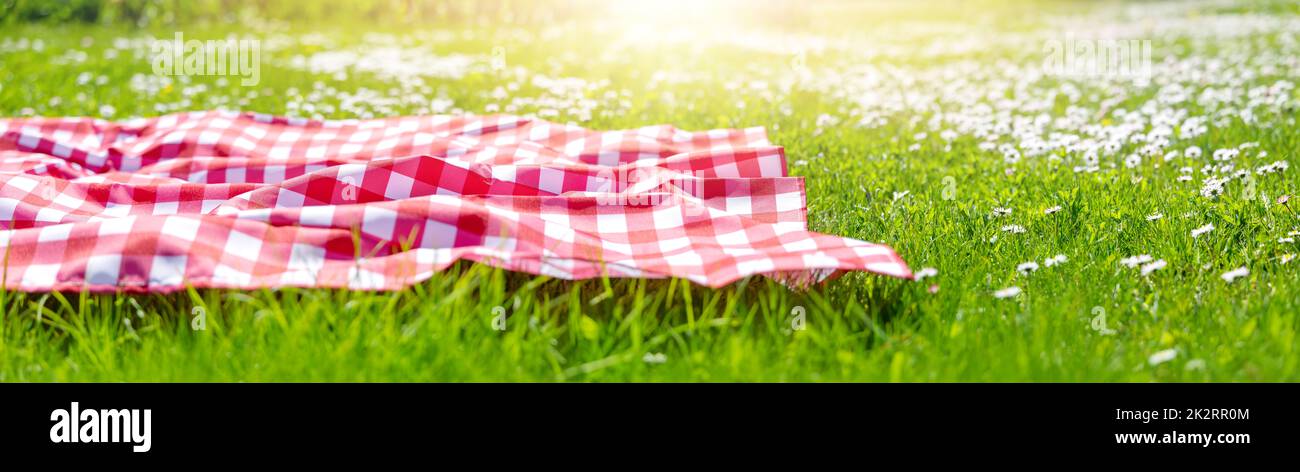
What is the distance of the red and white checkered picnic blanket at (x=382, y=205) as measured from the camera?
2.85 metres

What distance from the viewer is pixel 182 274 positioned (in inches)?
110

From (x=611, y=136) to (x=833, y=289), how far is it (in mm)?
2023

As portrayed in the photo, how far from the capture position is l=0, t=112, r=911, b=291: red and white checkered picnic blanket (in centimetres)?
285

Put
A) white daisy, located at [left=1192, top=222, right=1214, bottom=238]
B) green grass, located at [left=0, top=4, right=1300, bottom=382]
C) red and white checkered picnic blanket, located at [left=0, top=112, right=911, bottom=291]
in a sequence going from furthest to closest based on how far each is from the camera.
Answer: white daisy, located at [left=1192, top=222, right=1214, bottom=238] → red and white checkered picnic blanket, located at [left=0, top=112, right=911, bottom=291] → green grass, located at [left=0, top=4, right=1300, bottom=382]
